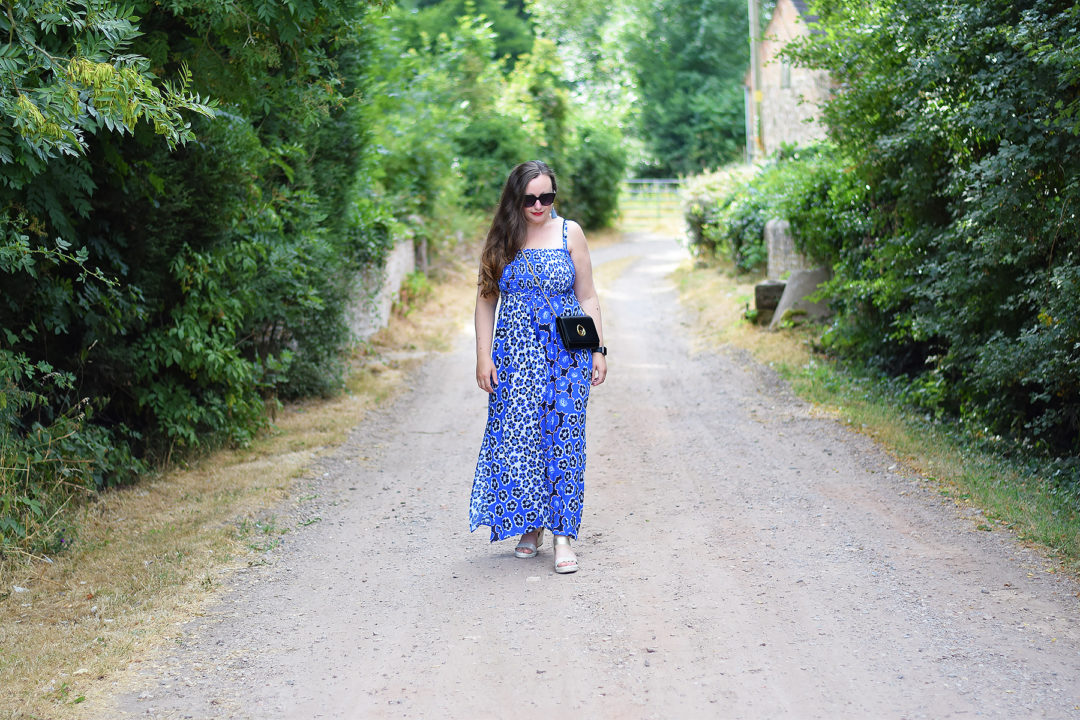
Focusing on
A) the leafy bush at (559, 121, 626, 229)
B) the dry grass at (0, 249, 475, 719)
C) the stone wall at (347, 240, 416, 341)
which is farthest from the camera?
the leafy bush at (559, 121, 626, 229)

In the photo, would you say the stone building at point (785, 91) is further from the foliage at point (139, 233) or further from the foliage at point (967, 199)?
the foliage at point (139, 233)

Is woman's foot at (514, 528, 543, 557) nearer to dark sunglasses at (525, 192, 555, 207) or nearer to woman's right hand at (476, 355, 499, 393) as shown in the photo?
woman's right hand at (476, 355, 499, 393)

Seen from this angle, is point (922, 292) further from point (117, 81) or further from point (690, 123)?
point (690, 123)

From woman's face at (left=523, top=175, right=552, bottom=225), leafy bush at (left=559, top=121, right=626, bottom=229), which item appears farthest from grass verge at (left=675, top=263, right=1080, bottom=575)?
leafy bush at (left=559, top=121, right=626, bottom=229)

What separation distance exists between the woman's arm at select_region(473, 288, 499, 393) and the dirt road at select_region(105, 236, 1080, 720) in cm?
98

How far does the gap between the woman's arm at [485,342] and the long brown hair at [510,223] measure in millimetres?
153

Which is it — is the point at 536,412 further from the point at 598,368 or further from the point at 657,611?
the point at 657,611

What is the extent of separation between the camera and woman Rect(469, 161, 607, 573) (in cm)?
522

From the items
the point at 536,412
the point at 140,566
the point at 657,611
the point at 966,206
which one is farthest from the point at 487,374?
the point at 966,206

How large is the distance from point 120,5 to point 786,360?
322 inches

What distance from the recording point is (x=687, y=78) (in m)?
45.0

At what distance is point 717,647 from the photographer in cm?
419

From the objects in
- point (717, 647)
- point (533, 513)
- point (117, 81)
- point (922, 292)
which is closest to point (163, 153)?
point (117, 81)

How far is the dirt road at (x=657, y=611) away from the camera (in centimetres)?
377
